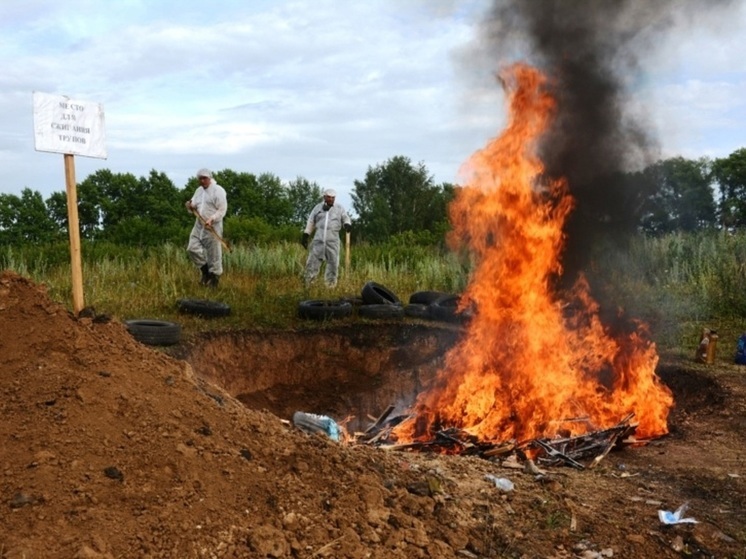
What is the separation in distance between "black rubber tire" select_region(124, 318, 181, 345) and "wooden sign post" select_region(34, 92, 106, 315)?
7.49 ft

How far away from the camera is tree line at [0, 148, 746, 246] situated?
124 ft

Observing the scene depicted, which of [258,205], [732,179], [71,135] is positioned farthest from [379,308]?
[732,179]

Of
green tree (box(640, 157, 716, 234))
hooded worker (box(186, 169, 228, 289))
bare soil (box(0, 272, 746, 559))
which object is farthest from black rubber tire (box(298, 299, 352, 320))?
green tree (box(640, 157, 716, 234))

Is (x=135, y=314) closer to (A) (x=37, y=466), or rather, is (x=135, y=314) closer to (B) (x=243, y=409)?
(B) (x=243, y=409)

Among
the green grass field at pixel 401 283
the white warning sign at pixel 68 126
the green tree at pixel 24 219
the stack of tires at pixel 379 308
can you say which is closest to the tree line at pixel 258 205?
the green tree at pixel 24 219

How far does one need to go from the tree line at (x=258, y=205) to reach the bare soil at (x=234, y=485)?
90.6ft

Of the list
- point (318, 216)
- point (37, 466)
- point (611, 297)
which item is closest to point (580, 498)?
point (37, 466)

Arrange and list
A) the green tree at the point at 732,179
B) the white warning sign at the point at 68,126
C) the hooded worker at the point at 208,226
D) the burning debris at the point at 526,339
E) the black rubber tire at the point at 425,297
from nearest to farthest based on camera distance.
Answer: the white warning sign at the point at 68,126, the burning debris at the point at 526,339, the hooded worker at the point at 208,226, the black rubber tire at the point at 425,297, the green tree at the point at 732,179

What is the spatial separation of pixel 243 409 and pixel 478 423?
3210mm

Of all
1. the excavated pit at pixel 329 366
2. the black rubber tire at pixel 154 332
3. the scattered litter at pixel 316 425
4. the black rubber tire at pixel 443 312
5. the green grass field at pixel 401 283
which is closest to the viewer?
the scattered litter at pixel 316 425

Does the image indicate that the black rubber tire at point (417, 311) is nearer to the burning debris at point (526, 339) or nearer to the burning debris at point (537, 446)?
the burning debris at point (526, 339)

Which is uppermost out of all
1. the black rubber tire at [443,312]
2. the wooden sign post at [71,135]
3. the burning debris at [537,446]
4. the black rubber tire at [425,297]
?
the wooden sign post at [71,135]

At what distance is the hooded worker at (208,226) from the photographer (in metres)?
13.2

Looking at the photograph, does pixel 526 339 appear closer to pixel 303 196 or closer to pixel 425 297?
pixel 425 297
